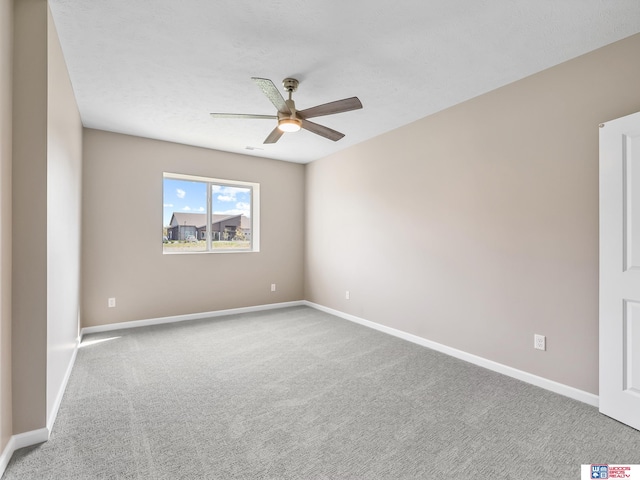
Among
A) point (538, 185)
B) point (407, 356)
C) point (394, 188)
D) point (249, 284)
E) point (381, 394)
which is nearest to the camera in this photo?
point (381, 394)

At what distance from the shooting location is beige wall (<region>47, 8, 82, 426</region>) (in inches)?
77.0

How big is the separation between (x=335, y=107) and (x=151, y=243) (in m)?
3.26

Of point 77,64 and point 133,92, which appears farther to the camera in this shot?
point 133,92

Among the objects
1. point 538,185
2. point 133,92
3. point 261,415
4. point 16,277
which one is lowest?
point 261,415

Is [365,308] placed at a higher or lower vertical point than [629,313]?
lower

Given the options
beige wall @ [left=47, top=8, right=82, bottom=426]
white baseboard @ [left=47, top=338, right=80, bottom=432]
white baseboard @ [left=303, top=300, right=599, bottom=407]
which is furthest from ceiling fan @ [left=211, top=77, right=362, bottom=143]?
white baseboard @ [left=303, top=300, right=599, bottom=407]

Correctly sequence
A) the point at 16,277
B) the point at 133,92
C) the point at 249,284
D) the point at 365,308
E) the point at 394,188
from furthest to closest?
the point at 249,284
the point at 365,308
the point at 394,188
the point at 133,92
the point at 16,277

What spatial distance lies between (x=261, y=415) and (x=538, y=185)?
2.78 m

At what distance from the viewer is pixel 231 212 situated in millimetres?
5125

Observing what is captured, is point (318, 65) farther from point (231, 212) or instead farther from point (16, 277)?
point (231, 212)

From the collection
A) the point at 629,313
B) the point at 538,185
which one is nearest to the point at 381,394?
the point at 629,313

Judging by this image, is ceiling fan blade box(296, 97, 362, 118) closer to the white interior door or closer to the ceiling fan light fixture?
the ceiling fan light fixture

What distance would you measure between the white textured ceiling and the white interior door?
0.79 m
